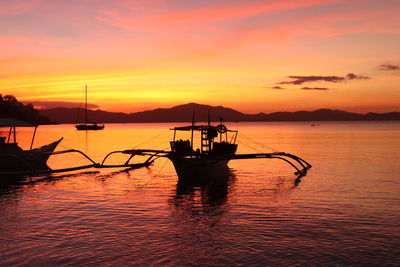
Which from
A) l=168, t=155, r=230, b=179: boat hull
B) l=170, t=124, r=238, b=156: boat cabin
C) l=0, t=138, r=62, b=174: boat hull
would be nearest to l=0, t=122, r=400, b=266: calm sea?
l=168, t=155, r=230, b=179: boat hull

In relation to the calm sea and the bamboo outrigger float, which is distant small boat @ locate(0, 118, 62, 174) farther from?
the calm sea

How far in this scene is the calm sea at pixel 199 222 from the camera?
540 inches

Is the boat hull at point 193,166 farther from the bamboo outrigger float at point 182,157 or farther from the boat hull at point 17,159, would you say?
the boat hull at point 17,159

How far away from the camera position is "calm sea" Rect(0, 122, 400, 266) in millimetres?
13727

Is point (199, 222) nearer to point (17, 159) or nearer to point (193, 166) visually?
point (193, 166)

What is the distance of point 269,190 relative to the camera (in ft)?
92.3

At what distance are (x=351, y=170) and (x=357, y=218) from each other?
2209 cm

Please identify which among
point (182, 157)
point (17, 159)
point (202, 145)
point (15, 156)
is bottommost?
point (17, 159)

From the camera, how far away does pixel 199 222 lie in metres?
18.8

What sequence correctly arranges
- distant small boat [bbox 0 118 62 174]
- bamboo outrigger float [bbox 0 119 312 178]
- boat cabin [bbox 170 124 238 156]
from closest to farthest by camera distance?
1. bamboo outrigger float [bbox 0 119 312 178]
2. boat cabin [bbox 170 124 238 156]
3. distant small boat [bbox 0 118 62 174]

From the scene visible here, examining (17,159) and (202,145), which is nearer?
(202,145)

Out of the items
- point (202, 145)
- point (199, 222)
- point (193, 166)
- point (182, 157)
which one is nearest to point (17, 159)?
point (182, 157)

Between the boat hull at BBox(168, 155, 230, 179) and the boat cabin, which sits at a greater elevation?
→ the boat cabin

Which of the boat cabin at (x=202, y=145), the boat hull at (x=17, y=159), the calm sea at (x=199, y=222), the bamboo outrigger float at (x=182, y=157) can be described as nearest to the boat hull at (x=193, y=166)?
the bamboo outrigger float at (x=182, y=157)
